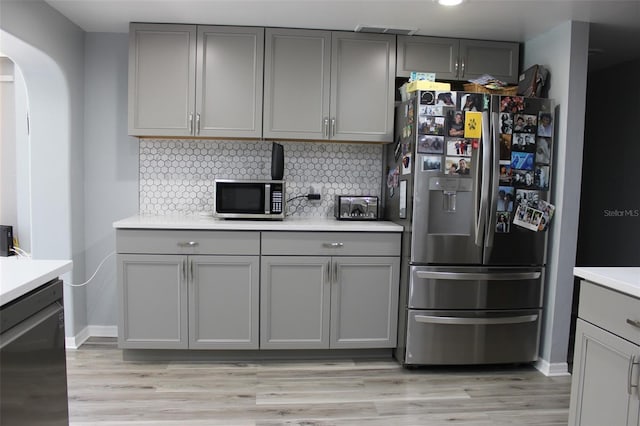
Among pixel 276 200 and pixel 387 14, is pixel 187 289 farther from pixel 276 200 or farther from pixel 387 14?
pixel 387 14

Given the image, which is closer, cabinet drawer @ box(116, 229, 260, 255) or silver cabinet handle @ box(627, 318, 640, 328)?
silver cabinet handle @ box(627, 318, 640, 328)

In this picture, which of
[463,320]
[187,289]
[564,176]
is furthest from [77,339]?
[564,176]

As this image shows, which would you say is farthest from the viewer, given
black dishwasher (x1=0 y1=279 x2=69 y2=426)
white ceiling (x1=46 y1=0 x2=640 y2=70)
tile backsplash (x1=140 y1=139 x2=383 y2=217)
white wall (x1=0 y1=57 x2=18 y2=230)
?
white wall (x1=0 y1=57 x2=18 y2=230)

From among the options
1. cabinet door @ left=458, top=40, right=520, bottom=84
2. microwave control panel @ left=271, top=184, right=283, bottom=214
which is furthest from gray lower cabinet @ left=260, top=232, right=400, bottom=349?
cabinet door @ left=458, top=40, right=520, bottom=84

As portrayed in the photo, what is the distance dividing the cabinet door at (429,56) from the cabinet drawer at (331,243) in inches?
45.7

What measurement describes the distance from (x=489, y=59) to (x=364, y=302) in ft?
6.28

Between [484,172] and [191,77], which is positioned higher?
[191,77]

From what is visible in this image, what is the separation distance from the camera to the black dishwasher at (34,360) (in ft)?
4.51

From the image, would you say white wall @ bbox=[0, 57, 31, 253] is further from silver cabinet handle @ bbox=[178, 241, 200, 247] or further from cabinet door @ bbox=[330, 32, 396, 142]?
cabinet door @ bbox=[330, 32, 396, 142]

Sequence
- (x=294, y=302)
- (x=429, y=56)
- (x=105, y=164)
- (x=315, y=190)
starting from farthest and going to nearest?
(x=315, y=190)
(x=105, y=164)
(x=429, y=56)
(x=294, y=302)

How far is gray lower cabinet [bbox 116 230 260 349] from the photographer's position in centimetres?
292

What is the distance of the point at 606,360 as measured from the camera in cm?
170

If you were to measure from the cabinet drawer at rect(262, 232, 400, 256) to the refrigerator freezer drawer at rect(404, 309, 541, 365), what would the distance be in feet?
1.48

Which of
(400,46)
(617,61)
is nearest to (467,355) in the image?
(400,46)
